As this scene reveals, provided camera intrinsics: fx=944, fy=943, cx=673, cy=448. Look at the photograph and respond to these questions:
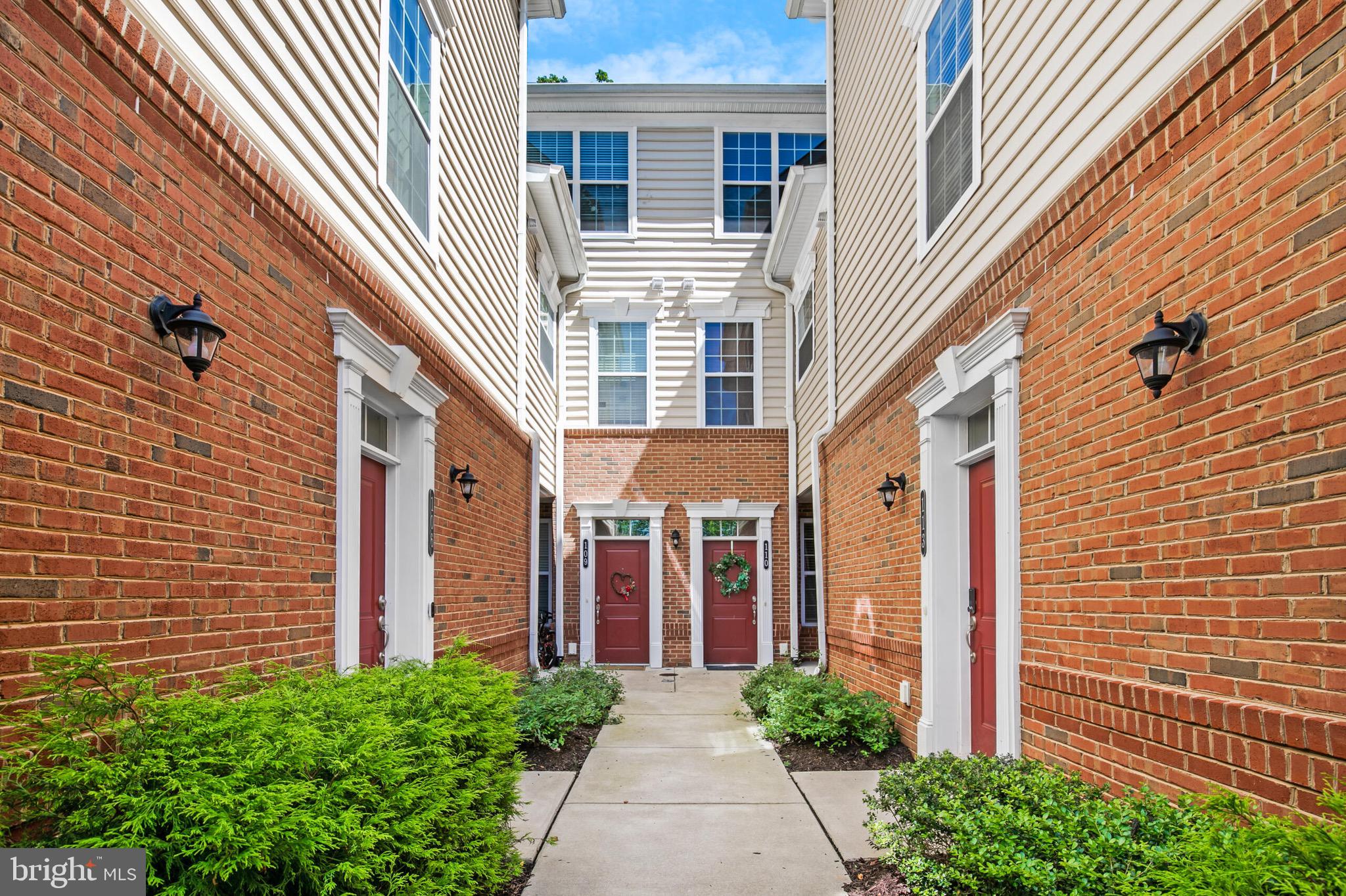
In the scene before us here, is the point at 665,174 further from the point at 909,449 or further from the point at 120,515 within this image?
the point at 120,515

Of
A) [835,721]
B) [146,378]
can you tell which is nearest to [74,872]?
[146,378]

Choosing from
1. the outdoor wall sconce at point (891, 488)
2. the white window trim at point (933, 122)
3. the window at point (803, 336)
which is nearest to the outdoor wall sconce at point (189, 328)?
the white window trim at point (933, 122)

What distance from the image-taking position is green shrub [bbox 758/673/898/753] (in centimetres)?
748

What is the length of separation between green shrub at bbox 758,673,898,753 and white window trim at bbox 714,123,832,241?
8.71 metres

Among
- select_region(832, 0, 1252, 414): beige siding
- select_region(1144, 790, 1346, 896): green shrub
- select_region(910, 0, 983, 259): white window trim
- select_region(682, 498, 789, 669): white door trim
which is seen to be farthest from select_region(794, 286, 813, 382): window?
select_region(1144, 790, 1346, 896): green shrub

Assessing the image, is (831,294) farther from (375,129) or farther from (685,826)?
(685,826)

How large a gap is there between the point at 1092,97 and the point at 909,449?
3.52 metres

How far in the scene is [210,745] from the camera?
2326 millimetres

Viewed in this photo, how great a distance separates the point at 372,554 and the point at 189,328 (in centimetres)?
328

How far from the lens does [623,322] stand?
1505cm

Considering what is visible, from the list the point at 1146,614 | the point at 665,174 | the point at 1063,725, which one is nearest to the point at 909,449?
the point at 1063,725

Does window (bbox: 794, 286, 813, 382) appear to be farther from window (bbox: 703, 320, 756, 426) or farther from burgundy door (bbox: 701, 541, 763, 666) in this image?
burgundy door (bbox: 701, 541, 763, 666)

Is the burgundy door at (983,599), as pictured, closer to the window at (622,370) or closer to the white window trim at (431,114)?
the white window trim at (431,114)

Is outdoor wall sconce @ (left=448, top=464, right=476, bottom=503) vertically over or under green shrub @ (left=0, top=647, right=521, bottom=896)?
over
